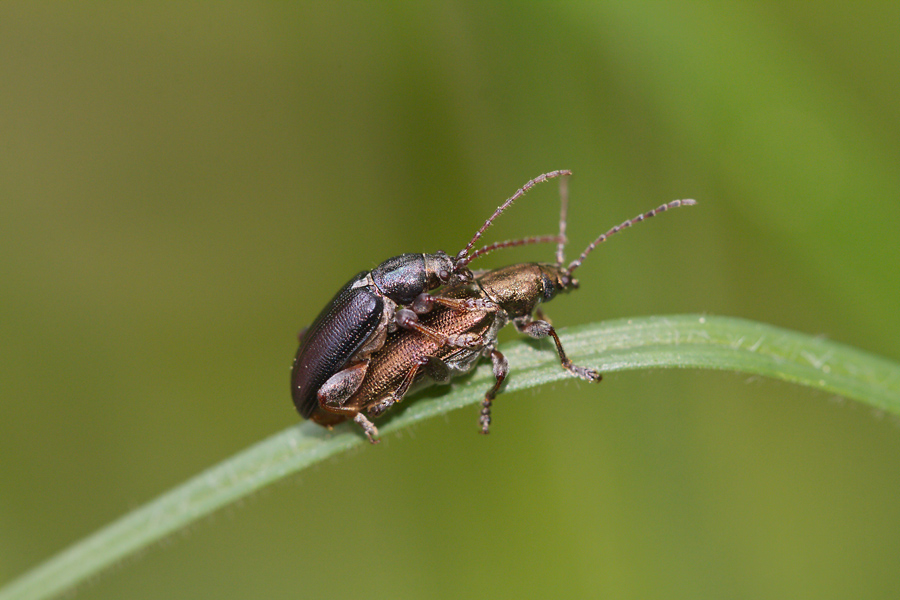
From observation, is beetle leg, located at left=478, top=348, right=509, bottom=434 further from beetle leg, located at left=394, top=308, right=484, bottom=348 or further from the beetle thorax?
the beetle thorax

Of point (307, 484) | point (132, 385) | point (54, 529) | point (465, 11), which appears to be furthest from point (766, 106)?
point (54, 529)

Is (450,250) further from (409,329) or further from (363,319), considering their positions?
(363,319)

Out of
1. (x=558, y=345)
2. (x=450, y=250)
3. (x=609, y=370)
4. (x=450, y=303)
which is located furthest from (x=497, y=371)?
(x=450, y=250)

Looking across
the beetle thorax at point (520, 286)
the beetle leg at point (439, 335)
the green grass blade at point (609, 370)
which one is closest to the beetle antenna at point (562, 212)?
the beetle thorax at point (520, 286)

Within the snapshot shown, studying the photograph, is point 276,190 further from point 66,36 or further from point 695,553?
point 695,553

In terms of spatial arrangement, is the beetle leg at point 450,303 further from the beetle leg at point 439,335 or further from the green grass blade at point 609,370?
the green grass blade at point 609,370
